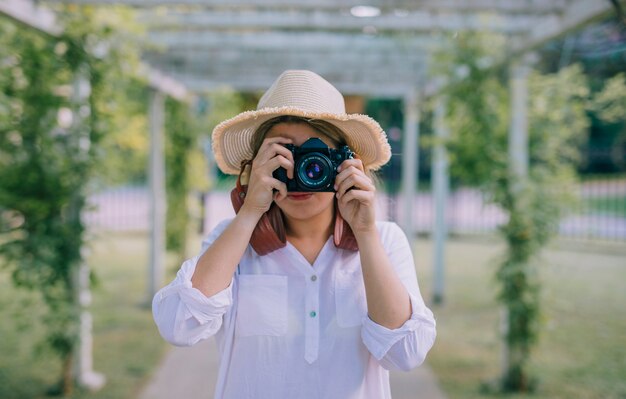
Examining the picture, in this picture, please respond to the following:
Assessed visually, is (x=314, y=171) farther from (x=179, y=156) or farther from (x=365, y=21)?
(x=179, y=156)

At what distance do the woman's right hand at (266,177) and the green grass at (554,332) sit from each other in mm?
2858

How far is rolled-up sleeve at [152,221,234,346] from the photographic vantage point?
3.96 ft

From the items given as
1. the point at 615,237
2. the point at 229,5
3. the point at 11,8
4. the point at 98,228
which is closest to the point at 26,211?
the point at 98,228

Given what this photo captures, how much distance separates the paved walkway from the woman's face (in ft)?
8.65

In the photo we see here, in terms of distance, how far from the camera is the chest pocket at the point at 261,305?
129cm

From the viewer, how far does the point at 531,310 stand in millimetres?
3660

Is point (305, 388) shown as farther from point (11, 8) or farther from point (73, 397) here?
→ point (73, 397)

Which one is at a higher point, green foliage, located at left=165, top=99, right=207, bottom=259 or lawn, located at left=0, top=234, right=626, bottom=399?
green foliage, located at left=165, top=99, right=207, bottom=259

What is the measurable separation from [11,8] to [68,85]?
2.78 ft

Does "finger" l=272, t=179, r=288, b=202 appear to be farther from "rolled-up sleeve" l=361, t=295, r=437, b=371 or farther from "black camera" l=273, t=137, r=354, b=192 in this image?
"rolled-up sleeve" l=361, t=295, r=437, b=371

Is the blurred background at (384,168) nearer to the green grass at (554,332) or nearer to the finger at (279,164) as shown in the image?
the green grass at (554,332)

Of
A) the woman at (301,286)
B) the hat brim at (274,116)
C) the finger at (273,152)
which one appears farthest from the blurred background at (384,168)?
the finger at (273,152)

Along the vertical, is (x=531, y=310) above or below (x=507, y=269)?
below

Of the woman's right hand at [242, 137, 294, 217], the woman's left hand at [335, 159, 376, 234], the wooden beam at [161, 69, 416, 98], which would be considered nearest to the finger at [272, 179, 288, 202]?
the woman's right hand at [242, 137, 294, 217]
